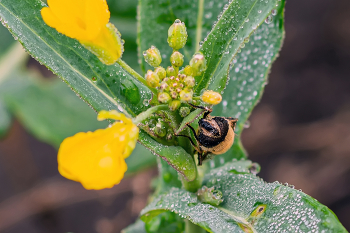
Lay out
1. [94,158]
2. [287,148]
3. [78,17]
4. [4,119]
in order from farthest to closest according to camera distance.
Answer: [287,148], [4,119], [78,17], [94,158]

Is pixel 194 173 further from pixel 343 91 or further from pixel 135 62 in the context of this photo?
pixel 343 91

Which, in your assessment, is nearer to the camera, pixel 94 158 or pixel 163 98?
pixel 94 158

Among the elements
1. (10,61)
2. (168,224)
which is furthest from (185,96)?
(10,61)

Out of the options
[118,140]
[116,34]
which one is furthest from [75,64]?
[118,140]

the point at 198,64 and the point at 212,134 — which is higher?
→ the point at 198,64

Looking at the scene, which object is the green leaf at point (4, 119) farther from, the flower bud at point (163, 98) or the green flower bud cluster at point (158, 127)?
the flower bud at point (163, 98)

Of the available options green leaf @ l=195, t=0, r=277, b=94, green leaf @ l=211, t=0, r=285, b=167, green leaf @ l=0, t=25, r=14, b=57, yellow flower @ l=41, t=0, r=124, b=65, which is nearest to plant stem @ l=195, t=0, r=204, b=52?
green leaf @ l=211, t=0, r=285, b=167

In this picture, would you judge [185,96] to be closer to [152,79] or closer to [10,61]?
[152,79]

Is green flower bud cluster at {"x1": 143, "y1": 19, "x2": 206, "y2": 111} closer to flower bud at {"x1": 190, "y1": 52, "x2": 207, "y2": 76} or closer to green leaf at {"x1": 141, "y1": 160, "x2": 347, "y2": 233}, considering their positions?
flower bud at {"x1": 190, "y1": 52, "x2": 207, "y2": 76}
